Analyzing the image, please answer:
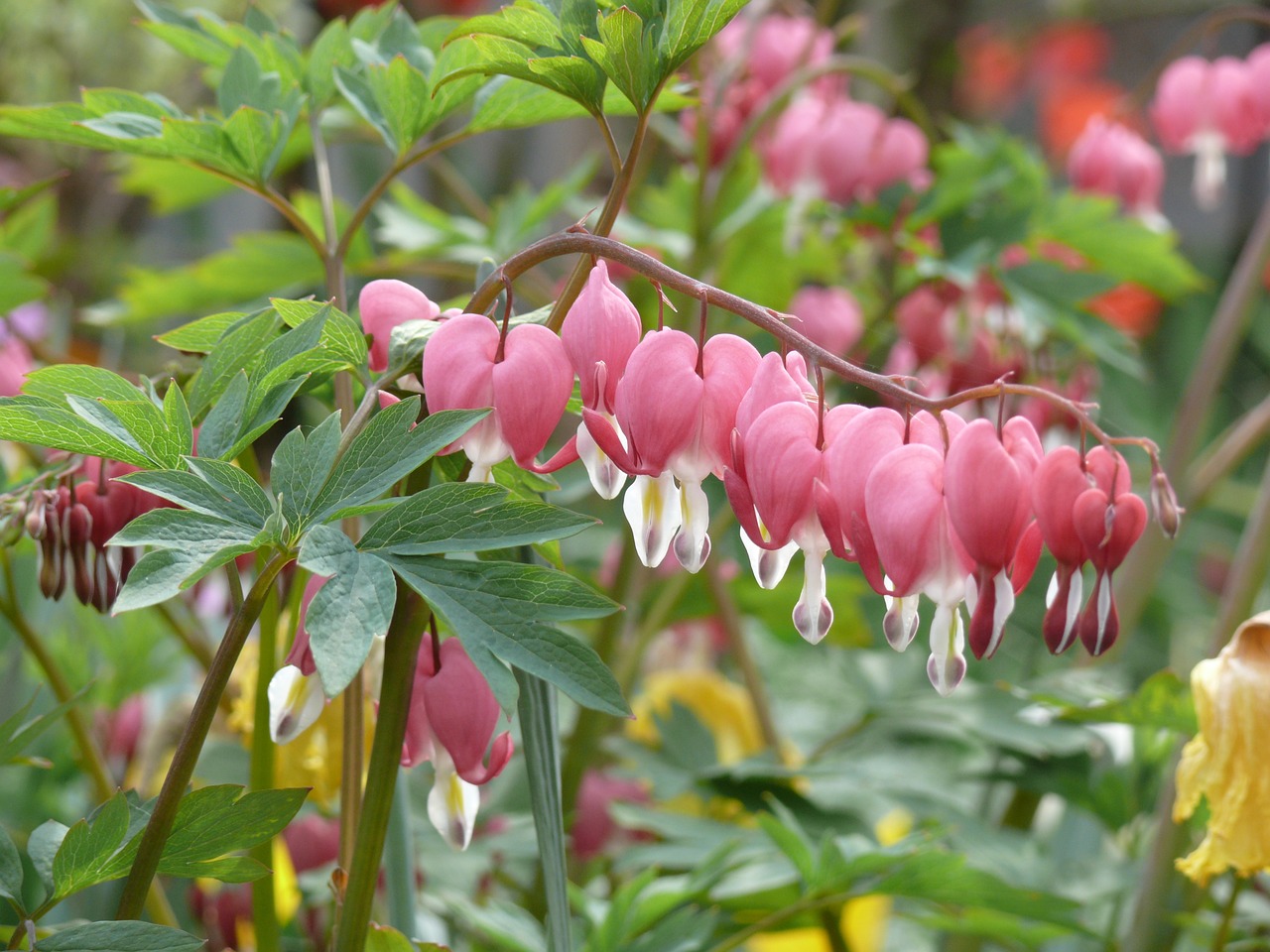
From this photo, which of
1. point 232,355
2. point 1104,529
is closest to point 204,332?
point 232,355

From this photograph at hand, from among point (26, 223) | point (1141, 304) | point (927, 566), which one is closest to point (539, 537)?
point (927, 566)

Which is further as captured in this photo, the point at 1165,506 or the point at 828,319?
the point at 828,319

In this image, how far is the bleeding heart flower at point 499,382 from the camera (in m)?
0.42

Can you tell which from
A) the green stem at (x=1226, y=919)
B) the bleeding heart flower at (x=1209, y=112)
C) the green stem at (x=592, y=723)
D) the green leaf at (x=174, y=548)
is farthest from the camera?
the bleeding heart flower at (x=1209, y=112)

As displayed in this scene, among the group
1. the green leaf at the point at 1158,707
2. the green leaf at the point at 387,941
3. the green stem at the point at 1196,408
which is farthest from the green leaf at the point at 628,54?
the green stem at the point at 1196,408

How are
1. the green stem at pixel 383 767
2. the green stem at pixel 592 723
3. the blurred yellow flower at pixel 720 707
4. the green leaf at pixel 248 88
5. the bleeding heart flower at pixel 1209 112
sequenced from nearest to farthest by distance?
the green stem at pixel 383 767 < the green leaf at pixel 248 88 < the green stem at pixel 592 723 < the bleeding heart flower at pixel 1209 112 < the blurred yellow flower at pixel 720 707

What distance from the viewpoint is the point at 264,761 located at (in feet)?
1.81

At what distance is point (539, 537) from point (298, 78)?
0.37 m

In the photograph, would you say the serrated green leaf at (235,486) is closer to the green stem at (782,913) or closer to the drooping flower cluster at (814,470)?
the drooping flower cluster at (814,470)

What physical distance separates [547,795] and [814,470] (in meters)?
0.16

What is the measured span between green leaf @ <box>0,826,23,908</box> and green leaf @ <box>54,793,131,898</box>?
2 cm

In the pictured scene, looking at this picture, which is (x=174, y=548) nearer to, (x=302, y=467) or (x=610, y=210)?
(x=302, y=467)

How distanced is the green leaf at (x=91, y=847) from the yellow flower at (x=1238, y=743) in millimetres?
450

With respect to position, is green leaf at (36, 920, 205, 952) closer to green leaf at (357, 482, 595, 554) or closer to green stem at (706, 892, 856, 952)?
green leaf at (357, 482, 595, 554)
